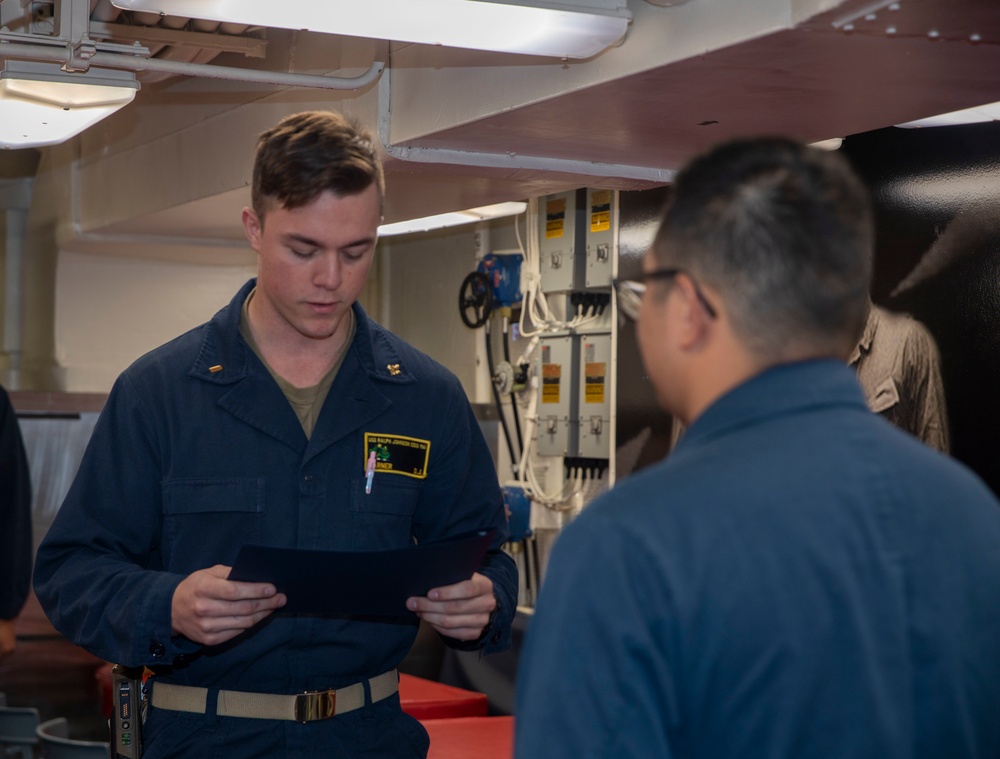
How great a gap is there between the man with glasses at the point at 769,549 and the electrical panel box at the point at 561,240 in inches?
177

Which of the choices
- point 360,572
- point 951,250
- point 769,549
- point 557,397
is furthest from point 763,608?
point 557,397

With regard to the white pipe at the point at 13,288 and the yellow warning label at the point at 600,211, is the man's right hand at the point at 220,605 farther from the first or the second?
the white pipe at the point at 13,288

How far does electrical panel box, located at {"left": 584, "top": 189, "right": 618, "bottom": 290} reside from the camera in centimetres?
545

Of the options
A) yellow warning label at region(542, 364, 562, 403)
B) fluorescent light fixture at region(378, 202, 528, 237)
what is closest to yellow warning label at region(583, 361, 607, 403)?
yellow warning label at region(542, 364, 562, 403)

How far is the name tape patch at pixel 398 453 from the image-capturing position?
2.08m

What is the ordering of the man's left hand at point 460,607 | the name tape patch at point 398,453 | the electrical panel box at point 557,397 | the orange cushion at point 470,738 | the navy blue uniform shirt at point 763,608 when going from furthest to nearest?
the electrical panel box at point 557,397 < the orange cushion at point 470,738 < the name tape patch at point 398,453 < the man's left hand at point 460,607 < the navy blue uniform shirt at point 763,608

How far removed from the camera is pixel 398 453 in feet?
6.92

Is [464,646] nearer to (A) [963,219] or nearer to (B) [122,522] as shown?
(B) [122,522]

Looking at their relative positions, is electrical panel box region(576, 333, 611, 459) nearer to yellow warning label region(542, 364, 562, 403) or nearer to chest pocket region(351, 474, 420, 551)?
yellow warning label region(542, 364, 562, 403)

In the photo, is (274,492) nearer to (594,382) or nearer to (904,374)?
(904,374)

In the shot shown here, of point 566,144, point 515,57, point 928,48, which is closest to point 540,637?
point 928,48

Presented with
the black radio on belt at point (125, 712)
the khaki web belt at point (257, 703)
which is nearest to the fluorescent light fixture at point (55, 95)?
the black radio on belt at point (125, 712)

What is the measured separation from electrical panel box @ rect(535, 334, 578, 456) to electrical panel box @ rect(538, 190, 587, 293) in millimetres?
302

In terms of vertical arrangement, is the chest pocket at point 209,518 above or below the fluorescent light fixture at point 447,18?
below
